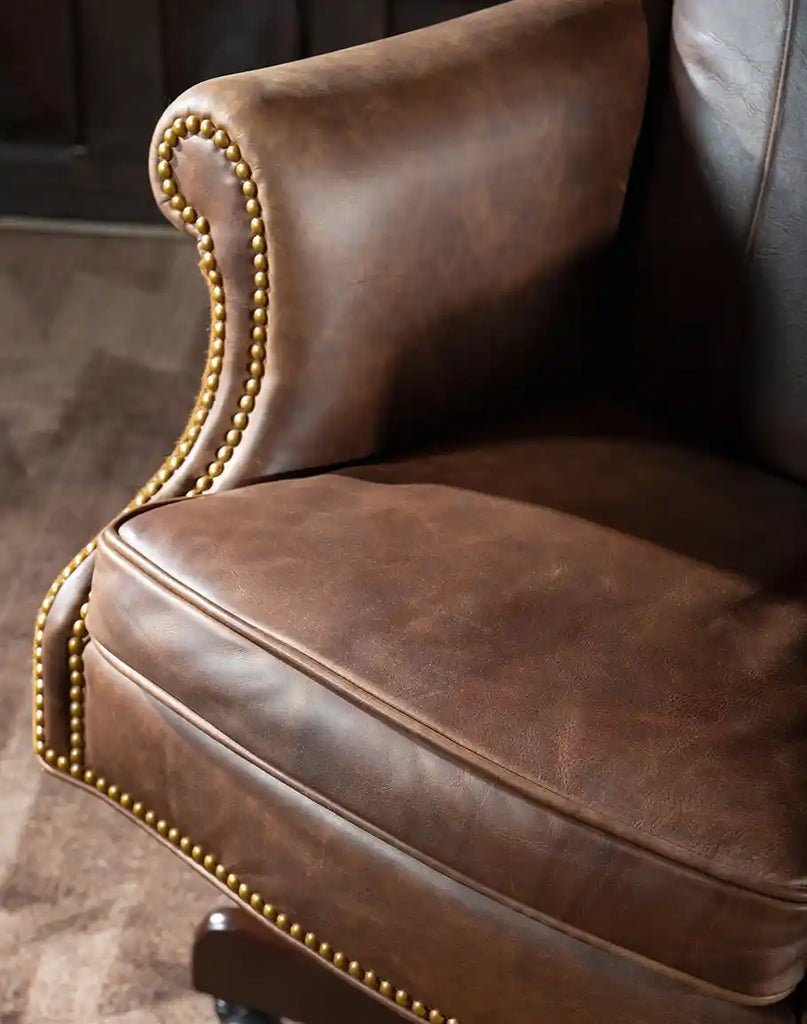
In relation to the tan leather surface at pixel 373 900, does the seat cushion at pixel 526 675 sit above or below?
above

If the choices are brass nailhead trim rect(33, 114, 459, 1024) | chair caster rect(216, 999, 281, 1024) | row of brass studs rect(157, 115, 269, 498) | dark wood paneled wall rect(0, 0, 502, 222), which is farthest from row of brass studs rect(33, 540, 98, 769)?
dark wood paneled wall rect(0, 0, 502, 222)

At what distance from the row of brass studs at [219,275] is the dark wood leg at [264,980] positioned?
0.34 metres

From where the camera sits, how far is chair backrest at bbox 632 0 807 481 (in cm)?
110

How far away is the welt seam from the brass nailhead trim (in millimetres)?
97

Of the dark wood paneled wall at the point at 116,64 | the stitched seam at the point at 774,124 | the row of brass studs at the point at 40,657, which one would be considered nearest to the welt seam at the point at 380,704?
the row of brass studs at the point at 40,657

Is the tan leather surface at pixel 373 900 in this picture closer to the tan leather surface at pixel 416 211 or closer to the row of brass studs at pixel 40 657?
the row of brass studs at pixel 40 657

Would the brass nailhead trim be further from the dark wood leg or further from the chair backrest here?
the chair backrest

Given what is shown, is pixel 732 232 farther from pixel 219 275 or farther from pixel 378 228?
pixel 219 275

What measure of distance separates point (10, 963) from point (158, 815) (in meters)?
0.29

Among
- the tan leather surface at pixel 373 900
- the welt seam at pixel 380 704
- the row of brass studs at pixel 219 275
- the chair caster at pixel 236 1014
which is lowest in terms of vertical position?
the chair caster at pixel 236 1014

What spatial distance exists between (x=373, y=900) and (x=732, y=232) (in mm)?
617

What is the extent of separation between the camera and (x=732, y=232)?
1117mm

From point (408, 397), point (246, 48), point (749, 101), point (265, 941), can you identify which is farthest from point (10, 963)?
point (246, 48)

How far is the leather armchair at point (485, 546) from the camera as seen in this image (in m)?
0.77
